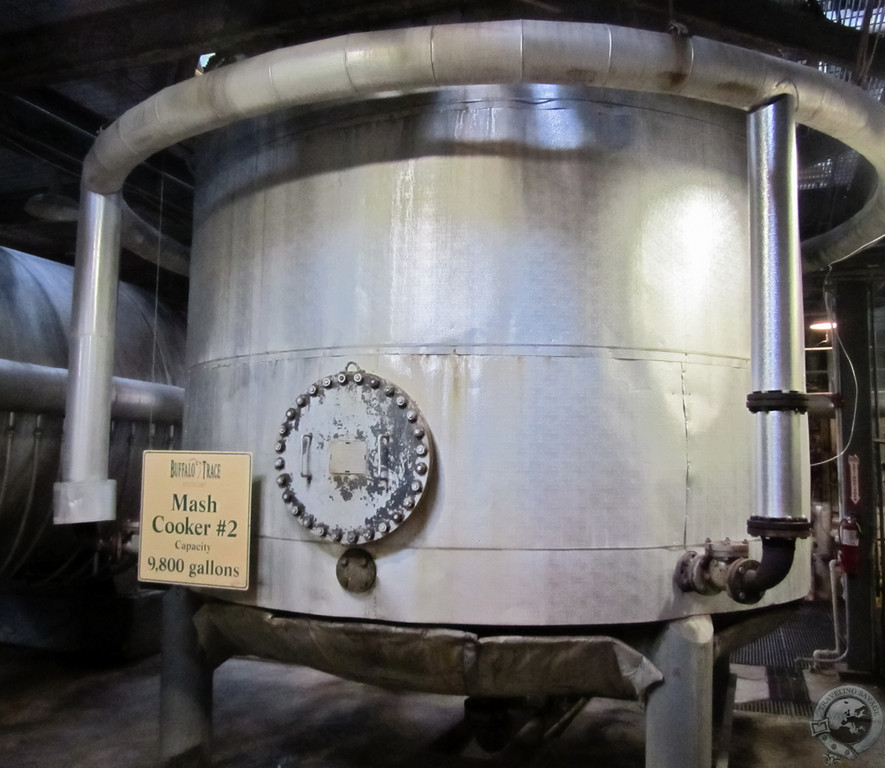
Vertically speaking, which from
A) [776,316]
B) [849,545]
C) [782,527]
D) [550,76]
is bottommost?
[849,545]

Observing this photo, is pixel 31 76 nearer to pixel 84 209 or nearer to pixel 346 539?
pixel 84 209

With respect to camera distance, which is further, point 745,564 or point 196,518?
point 196,518

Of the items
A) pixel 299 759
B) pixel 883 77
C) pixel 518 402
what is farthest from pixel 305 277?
pixel 883 77

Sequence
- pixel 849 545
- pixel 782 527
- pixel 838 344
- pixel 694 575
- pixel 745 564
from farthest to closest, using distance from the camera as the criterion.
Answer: pixel 838 344
pixel 849 545
pixel 694 575
pixel 745 564
pixel 782 527

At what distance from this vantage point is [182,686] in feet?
14.2

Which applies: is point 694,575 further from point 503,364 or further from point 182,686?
point 182,686

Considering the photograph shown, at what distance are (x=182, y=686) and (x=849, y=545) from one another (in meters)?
5.83

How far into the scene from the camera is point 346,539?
3350 mm

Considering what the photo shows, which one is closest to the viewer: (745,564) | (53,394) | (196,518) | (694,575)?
(745,564)

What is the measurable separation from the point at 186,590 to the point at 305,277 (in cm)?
195

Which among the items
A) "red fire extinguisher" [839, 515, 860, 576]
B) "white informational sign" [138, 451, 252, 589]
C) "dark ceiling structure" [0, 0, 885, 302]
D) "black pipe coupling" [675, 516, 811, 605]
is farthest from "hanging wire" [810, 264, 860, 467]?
"white informational sign" [138, 451, 252, 589]

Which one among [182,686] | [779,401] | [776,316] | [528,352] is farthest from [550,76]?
[182,686]

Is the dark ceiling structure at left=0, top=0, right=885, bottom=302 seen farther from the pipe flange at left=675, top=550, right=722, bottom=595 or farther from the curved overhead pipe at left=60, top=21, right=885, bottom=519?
the pipe flange at left=675, top=550, right=722, bottom=595

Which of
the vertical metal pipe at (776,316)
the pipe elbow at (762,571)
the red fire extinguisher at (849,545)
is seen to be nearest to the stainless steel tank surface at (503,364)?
the pipe elbow at (762,571)
